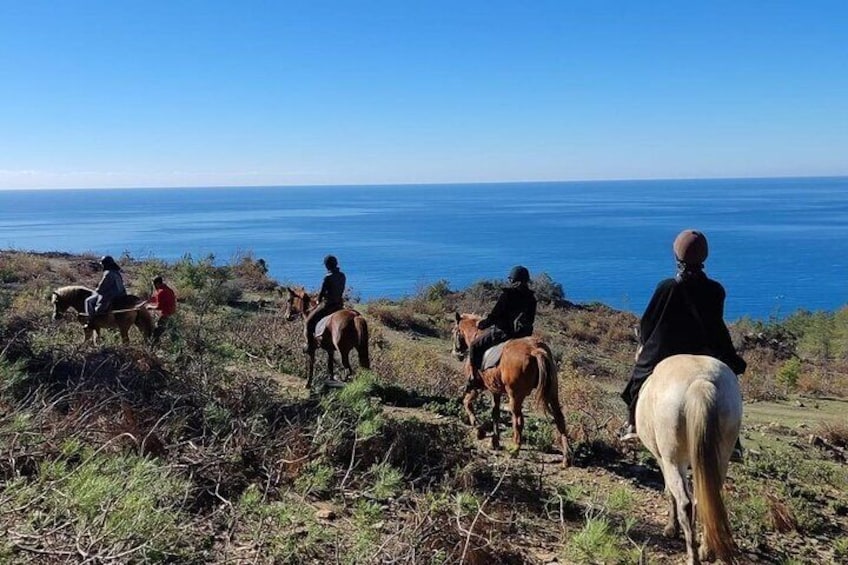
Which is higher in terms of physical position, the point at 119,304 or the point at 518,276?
the point at 518,276

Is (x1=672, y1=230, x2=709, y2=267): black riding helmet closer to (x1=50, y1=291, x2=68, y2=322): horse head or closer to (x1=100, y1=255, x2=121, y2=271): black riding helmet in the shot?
(x1=100, y1=255, x2=121, y2=271): black riding helmet

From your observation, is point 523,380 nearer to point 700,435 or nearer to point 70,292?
point 700,435

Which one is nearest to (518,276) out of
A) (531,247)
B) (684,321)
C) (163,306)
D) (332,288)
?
(684,321)

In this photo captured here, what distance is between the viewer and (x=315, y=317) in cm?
1171

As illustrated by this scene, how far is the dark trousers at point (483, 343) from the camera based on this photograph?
874 cm

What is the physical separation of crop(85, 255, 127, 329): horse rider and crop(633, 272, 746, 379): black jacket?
10.6 meters

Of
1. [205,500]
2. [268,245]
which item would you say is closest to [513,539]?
[205,500]

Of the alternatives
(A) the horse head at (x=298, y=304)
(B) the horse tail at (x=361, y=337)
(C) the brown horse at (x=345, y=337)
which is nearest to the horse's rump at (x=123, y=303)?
(A) the horse head at (x=298, y=304)

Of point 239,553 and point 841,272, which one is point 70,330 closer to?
point 239,553

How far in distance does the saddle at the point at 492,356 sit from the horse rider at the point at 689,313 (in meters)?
2.62

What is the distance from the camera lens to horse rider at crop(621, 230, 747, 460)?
5.59 m

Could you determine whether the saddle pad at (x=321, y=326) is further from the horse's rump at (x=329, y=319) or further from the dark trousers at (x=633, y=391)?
the dark trousers at (x=633, y=391)

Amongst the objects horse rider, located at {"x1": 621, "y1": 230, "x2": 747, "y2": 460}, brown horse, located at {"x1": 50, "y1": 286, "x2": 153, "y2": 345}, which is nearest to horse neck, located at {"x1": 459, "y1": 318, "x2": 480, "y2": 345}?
horse rider, located at {"x1": 621, "y1": 230, "x2": 747, "y2": 460}

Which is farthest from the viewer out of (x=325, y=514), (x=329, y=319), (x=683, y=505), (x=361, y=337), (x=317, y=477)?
(x=329, y=319)
